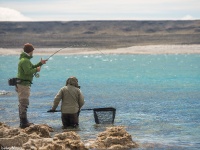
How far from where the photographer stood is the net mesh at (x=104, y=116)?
12.5m

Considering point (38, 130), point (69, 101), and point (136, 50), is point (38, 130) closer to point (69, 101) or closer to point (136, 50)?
point (69, 101)

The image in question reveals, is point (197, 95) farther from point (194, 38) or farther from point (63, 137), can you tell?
point (194, 38)

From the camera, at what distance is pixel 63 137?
9891 mm

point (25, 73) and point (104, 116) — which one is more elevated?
point (25, 73)

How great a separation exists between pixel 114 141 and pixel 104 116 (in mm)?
2654

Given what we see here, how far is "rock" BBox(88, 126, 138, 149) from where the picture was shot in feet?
32.7

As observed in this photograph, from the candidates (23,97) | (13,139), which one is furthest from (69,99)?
(13,139)

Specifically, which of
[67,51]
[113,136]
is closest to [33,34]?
[67,51]

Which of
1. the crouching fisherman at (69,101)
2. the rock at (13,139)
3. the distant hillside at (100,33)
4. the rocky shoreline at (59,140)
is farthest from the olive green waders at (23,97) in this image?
the distant hillside at (100,33)

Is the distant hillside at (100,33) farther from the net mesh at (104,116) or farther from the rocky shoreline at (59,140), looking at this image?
the rocky shoreline at (59,140)

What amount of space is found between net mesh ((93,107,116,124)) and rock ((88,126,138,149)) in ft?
7.03

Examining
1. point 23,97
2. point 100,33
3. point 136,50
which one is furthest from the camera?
point 100,33

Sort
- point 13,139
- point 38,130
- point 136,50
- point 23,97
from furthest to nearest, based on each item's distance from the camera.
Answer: point 136,50 < point 23,97 < point 38,130 < point 13,139

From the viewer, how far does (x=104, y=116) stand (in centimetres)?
1273
